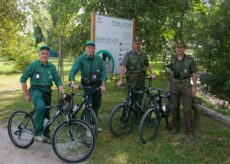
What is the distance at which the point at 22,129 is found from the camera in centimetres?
558

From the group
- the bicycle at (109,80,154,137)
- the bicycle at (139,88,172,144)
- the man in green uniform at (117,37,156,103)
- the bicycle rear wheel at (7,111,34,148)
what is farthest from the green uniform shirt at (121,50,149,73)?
the bicycle rear wheel at (7,111,34,148)

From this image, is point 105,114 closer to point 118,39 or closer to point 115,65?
point 115,65

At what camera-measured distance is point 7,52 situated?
2202 centimetres

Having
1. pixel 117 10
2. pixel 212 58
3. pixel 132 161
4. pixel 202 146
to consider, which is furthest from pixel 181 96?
pixel 212 58

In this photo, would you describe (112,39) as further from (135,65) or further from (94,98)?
(94,98)

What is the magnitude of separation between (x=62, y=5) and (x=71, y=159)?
318 inches

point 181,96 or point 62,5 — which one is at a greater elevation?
point 62,5

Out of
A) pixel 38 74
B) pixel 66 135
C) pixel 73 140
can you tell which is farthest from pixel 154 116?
pixel 38 74

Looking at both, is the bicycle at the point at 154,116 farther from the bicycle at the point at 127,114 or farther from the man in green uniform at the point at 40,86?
the man in green uniform at the point at 40,86

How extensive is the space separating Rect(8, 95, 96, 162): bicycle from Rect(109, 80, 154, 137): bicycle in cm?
96

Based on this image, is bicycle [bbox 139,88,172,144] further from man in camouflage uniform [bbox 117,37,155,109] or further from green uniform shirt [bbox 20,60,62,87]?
green uniform shirt [bbox 20,60,62,87]

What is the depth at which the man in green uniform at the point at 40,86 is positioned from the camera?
207 inches

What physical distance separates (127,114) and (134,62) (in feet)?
4.22

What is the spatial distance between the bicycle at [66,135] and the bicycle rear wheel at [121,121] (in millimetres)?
953
